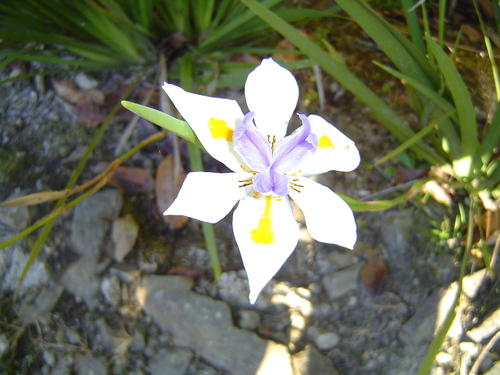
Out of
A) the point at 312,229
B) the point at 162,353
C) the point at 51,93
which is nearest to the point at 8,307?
the point at 162,353

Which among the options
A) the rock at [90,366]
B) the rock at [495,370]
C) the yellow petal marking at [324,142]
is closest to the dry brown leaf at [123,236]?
the rock at [90,366]

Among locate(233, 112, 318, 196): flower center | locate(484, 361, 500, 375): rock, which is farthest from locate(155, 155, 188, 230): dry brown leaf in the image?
locate(484, 361, 500, 375): rock

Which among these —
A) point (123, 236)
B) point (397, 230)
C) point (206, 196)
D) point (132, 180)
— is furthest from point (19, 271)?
point (397, 230)

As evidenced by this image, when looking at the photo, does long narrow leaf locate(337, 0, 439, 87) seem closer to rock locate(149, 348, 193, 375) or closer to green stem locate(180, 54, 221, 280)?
green stem locate(180, 54, 221, 280)

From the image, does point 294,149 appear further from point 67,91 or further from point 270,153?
point 67,91

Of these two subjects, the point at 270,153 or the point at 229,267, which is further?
the point at 229,267

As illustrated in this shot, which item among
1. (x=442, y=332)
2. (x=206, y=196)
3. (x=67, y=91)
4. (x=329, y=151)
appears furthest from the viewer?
(x=67, y=91)

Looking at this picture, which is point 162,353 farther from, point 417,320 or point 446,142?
point 446,142
